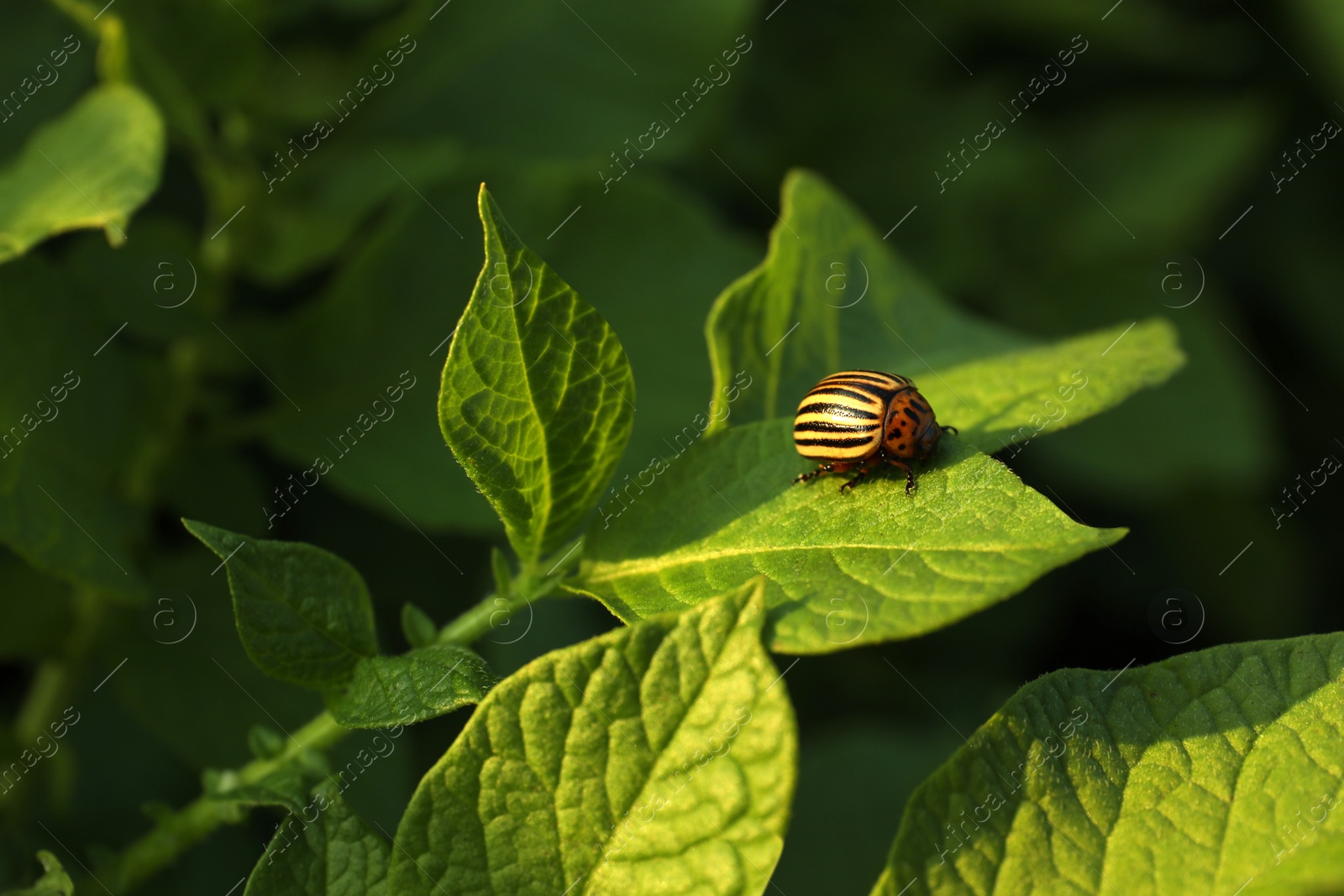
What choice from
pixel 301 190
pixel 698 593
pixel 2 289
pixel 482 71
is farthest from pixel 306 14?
pixel 698 593

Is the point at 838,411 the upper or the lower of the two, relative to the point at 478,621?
upper

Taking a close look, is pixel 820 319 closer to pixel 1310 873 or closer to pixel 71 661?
pixel 1310 873

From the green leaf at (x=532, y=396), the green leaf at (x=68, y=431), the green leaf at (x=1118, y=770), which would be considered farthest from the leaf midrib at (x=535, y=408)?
the green leaf at (x=68, y=431)

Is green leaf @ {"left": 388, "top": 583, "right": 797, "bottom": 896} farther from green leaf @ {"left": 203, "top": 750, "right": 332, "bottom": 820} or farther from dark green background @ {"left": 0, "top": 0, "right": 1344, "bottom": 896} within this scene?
dark green background @ {"left": 0, "top": 0, "right": 1344, "bottom": 896}

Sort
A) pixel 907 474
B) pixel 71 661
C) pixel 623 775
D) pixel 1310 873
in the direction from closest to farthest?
pixel 1310 873, pixel 623 775, pixel 907 474, pixel 71 661

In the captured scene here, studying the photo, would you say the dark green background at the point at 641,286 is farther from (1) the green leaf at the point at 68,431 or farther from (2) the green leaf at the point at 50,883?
(2) the green leaf at the point at 50,883

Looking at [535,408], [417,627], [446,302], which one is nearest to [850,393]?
[535,408]

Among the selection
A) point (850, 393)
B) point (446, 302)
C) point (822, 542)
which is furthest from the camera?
point (446, 302)

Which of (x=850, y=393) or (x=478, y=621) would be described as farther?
(x=850, y=393)

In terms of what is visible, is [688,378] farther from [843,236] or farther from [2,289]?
[2,289]
